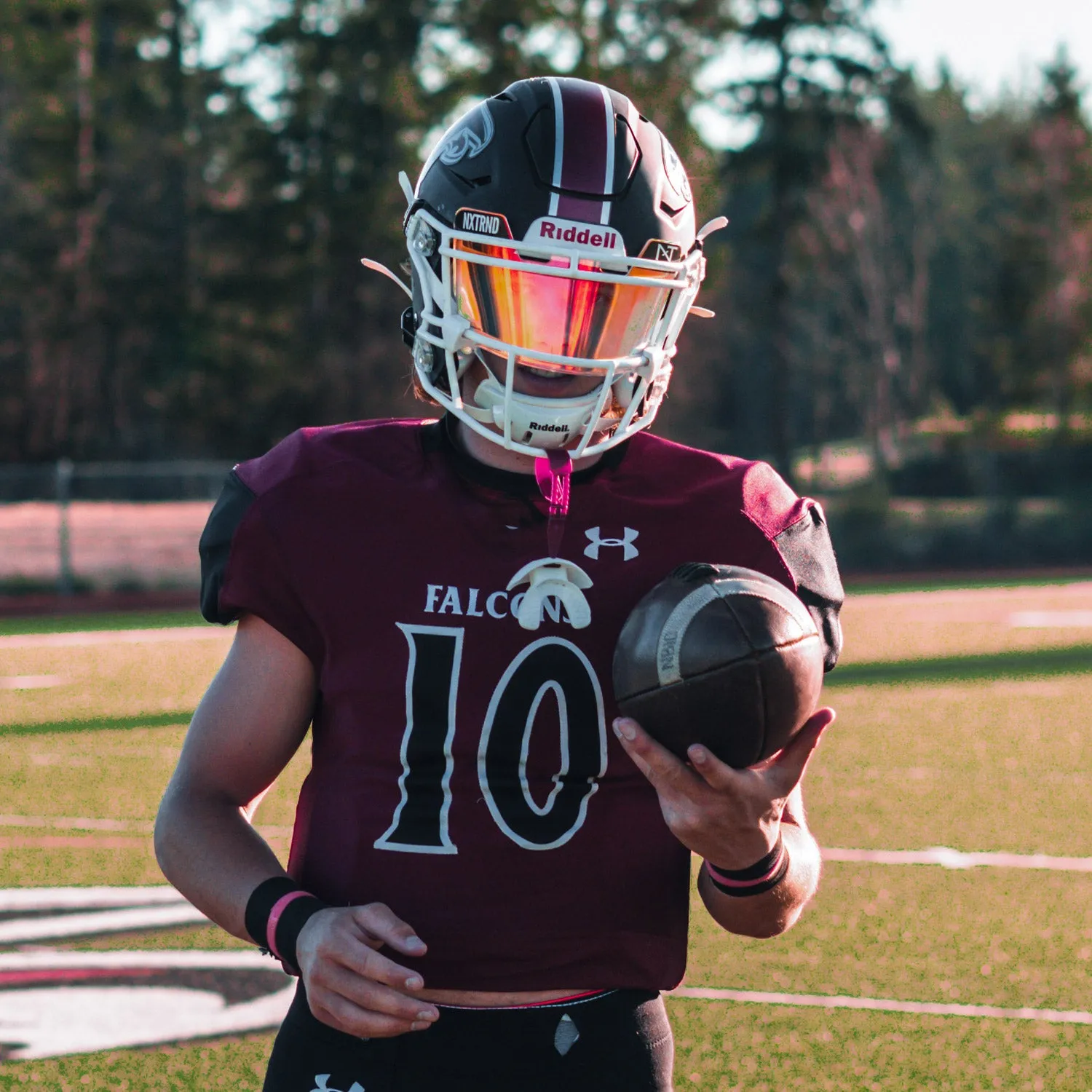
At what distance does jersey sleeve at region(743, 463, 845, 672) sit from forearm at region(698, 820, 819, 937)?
24cm

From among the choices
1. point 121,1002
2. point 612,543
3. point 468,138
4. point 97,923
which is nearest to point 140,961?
point 121,1002

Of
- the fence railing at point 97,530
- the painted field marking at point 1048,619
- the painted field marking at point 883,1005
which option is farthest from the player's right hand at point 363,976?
the fence railing at point 97,530

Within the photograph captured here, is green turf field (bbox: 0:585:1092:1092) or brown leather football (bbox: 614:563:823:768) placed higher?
brown leather football (bbox: 614:563:823:768)

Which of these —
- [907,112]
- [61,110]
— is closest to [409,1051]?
[907,112]

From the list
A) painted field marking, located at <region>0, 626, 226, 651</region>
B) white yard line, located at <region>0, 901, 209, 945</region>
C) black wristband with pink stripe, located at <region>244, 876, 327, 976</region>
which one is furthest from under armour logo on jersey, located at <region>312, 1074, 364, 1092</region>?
painted field marking, located at <region>0, 626, 226, 651</region>

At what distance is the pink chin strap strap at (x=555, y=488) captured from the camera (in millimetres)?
2004

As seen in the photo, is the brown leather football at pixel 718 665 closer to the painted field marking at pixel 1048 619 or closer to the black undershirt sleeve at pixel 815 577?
the black undershirt sleeve at pixel 815 577

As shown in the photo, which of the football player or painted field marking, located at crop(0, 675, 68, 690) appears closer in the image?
the football player

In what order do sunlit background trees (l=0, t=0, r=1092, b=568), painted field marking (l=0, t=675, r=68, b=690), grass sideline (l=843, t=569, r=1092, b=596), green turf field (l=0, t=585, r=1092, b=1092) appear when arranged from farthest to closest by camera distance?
sunlit background trees (l=0, t=0, r=1092, b=568), grass sideline (l=843, t=569, r=1092, b=596), painted field marking (l=0, t=675, r=68, b=690), green turf field (l=0, t=585, r=1092, b=1092)

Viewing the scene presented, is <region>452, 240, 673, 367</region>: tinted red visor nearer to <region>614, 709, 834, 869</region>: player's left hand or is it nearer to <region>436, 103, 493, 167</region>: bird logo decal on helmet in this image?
<region>436, 103, 493, 167</region>: bird logo decal on helmet

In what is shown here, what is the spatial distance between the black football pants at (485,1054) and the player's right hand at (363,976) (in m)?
0.17

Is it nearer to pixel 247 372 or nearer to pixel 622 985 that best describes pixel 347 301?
pixel 247 372

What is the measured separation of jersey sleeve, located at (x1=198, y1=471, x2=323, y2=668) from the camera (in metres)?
1.99

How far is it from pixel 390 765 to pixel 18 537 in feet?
55.3
